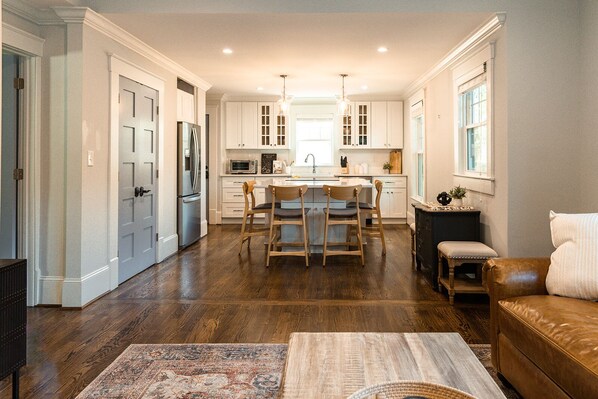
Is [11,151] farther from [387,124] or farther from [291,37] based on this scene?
[387,124]

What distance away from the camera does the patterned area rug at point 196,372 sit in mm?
2246

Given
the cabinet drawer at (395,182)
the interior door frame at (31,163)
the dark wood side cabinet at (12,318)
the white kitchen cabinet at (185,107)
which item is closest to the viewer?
the dark wood side cabinet at (12,318)

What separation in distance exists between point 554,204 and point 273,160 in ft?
20.1

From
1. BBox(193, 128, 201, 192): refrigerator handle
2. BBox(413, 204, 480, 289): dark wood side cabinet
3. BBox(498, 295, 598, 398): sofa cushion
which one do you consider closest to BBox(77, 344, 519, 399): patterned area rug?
BBox(498, 295, 598, 398): sofa cushion

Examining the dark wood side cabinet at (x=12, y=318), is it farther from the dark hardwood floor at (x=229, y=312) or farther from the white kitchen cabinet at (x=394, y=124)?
the white kitchen cabinet at (x=394, y=124)

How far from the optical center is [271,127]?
29.6 feet

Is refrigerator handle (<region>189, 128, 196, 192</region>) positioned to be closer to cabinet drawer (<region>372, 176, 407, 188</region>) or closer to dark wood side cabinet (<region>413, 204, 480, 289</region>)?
dark wood side cabinet (<region>413, 204, 480, 289</region>)

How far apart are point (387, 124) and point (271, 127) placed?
231 cm

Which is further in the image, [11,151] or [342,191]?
[342,191]

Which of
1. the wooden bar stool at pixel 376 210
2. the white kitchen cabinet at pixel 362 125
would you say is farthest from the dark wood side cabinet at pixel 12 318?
the white kitchen cabinet at pixel 362 125

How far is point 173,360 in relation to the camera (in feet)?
8.64

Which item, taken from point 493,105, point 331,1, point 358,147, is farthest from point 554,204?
point 358,147

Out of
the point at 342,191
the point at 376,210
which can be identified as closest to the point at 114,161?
the point at 342,191

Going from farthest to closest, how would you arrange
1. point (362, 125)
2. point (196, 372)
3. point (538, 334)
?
point (362, 125) → point (196, 372) → point (538, 334)
